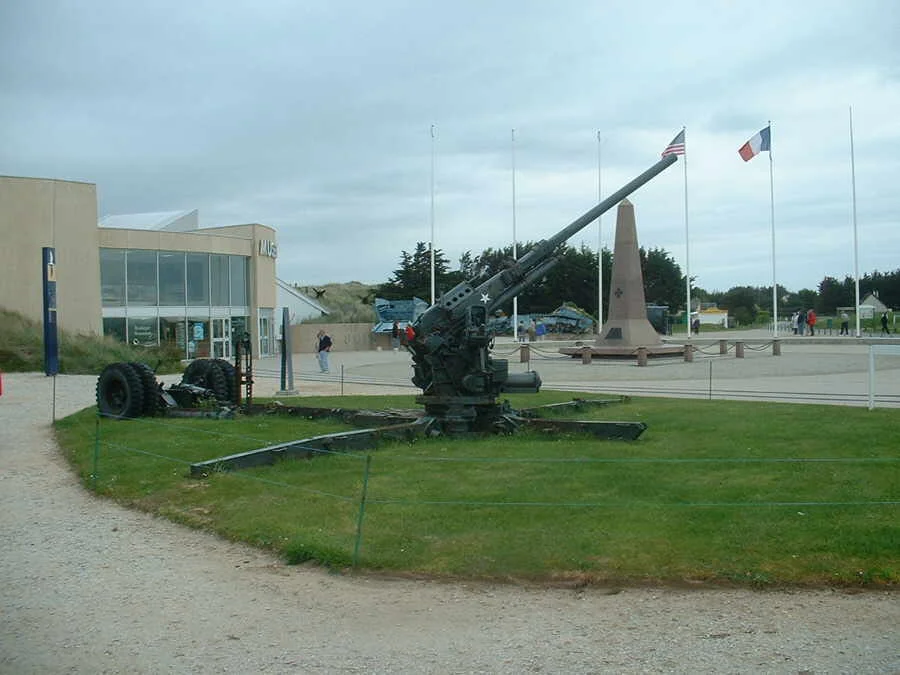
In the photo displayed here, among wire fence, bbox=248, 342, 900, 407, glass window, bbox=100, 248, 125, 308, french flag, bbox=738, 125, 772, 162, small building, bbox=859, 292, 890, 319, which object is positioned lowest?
wire fence, bbox=248, 342, 900, 407

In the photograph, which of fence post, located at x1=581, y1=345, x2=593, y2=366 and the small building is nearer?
fence post, located at x1=581, y1=345, x2=593, y2=366

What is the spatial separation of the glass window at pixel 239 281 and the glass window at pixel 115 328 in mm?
6216

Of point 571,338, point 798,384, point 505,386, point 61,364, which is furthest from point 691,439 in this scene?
point 571,338

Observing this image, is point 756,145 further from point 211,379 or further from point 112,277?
point 211,379

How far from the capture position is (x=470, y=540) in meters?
7.60

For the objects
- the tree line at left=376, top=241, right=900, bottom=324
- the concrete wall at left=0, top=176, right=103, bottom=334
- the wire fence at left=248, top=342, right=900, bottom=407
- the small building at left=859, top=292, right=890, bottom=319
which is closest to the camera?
the wire fence at left=248, top=342, right=900, bottom=407

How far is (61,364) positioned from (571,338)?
40.8m

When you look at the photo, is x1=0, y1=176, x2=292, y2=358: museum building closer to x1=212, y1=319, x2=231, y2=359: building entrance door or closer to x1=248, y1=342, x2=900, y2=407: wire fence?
x1=212, y1=319, x2=231, y2=359: building entrance door

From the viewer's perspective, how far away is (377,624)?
6066 millimetres

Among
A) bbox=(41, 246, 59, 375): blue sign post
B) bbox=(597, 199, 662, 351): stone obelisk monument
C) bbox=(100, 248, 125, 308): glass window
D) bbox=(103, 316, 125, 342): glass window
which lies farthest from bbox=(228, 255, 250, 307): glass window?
bbox=(597, 199, 662, 351): stone obelisk monument

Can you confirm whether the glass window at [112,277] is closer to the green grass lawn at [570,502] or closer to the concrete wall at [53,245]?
the concrete wall at [53,245]

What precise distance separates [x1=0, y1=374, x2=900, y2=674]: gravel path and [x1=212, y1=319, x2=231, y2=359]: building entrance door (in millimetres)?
35181

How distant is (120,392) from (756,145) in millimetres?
36737

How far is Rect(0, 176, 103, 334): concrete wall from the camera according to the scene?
34.4 metres
